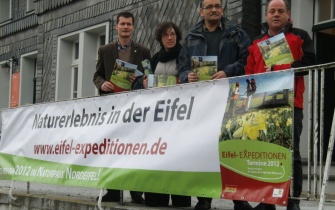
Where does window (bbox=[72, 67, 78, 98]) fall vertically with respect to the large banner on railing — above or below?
above

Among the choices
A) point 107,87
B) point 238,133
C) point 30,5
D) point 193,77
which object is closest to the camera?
point 238,133

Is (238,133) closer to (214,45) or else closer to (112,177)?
(214,45)

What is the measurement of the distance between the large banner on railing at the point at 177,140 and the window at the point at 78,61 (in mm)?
6958

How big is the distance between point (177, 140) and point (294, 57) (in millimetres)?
1247

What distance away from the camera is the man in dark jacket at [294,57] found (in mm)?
5109

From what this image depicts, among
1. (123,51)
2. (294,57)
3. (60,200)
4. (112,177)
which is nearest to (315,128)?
(294,57)

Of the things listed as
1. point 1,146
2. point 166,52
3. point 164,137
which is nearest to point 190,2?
point 1,146

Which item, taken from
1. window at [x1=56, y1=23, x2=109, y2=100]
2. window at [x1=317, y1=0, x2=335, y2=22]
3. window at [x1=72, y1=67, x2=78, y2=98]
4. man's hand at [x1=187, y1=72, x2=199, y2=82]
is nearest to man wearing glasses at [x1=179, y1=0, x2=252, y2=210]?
man's hand at [x1=187, y1=72, x2=199, y2=82]

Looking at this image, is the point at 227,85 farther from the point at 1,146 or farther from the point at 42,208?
the point at 1,146

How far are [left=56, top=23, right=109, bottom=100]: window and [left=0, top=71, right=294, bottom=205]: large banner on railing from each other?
696 cm

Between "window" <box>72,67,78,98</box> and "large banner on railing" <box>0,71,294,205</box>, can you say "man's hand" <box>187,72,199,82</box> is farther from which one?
"window" <box>72,67,78,98</box>

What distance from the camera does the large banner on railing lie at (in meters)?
4.99

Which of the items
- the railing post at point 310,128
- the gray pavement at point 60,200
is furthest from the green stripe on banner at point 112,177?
the railing post at point 310,128

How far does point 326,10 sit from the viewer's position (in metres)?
9.60
